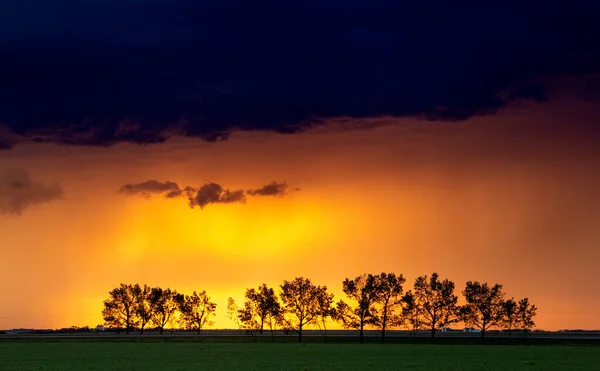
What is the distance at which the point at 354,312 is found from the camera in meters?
198

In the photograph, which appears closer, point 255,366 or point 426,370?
point 426,370

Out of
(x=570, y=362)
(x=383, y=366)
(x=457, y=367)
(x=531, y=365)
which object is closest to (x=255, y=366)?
(x=383, y=366)

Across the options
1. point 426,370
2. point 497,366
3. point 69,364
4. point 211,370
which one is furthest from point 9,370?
point 497,366

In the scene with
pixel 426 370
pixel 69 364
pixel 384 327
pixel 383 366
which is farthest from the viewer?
pixel 384 327

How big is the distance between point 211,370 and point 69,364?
66.7 ft

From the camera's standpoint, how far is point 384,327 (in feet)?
636

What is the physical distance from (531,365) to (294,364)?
22.7 m

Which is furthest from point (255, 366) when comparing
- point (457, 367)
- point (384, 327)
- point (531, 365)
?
point (384, 327)

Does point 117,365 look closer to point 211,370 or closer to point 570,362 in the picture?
point 211,370

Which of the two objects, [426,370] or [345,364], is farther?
[345,364]

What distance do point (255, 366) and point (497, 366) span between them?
22.6 meters

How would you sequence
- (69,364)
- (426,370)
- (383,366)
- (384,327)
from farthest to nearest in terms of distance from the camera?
(384,327), (69,364), (383,366), (426,370)

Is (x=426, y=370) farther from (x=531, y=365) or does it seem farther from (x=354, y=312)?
(x=354, y=312)

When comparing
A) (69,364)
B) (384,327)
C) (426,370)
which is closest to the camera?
(426,370)
